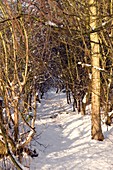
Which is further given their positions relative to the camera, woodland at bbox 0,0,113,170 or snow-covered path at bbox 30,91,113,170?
snow-covered path at bbox 30,91,113,170

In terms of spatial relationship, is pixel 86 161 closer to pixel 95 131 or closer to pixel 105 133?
pixel 95 131

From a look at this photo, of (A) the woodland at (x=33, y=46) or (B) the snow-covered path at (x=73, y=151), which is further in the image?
(B) the snow-covered path at (x=73, y=151)

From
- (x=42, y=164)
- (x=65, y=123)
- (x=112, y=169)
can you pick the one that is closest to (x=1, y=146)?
(x=42, y=164)

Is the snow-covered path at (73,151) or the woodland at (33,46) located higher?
the woodland at (33,46)

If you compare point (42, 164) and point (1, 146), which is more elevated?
point (1, 146)

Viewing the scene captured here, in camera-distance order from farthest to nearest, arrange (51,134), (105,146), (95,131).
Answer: (51,134) < (95,131) < (105,146)

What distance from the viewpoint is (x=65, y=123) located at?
46.9 ft

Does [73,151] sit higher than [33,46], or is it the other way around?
[33,46]

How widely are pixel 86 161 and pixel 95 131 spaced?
2460 millimetres

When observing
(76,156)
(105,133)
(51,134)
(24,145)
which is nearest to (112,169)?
(76,156)

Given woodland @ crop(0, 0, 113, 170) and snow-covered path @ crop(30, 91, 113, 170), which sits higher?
woodland @ crop(0, 0, 113, 170)

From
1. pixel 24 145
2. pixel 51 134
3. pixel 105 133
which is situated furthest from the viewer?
pixel 51 134

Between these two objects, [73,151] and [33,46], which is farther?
[73,151]

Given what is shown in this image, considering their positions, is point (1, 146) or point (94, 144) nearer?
point (1, 146)
